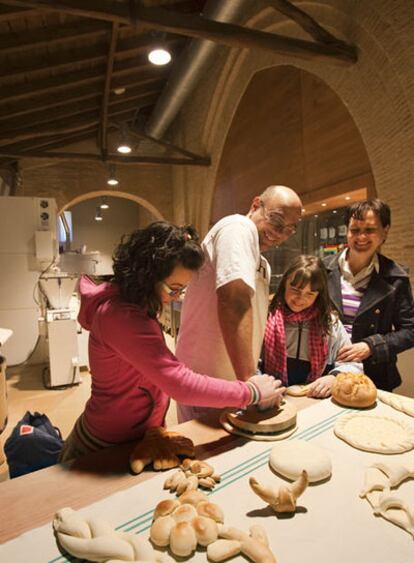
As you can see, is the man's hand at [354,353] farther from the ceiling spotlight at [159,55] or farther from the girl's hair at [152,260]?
the ceiling spotlight at [159,55]

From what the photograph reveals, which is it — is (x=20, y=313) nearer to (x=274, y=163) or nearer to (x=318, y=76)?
(x=274, y=163)

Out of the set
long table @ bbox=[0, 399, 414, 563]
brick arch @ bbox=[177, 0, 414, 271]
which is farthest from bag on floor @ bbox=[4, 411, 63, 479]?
brick arch @ bbox=[177, 0, 414, 271]

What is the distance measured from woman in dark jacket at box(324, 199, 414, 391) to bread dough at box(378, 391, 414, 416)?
0.39 m

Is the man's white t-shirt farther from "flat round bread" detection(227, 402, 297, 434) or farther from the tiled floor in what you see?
the tiled floor

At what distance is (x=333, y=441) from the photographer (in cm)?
99

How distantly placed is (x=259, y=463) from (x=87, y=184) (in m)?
8.15

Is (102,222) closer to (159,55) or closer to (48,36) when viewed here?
(48,36)

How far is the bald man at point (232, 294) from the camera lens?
1.24m

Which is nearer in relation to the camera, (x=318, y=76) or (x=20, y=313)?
(x=318, y=76)

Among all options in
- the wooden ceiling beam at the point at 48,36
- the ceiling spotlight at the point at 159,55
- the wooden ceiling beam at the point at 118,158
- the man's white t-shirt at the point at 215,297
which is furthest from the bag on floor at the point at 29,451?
the wooden ceiling beam at the point at 118,158

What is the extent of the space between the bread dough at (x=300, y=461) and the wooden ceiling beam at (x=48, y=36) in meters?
5.23

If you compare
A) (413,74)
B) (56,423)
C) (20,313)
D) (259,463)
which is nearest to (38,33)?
(20,313)

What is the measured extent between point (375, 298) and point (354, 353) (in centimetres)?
33

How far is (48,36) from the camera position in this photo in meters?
4.30
